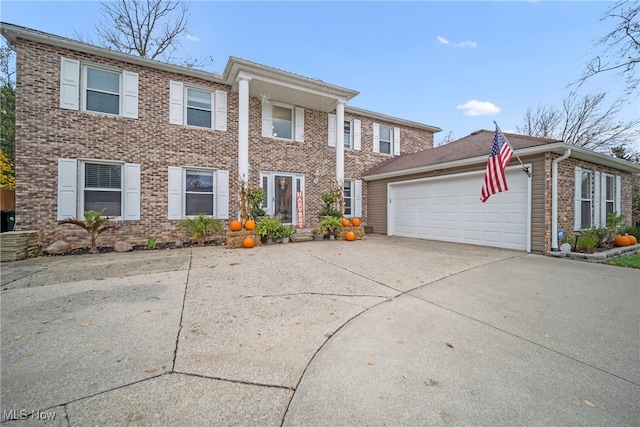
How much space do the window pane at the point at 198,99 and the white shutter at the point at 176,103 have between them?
303mm

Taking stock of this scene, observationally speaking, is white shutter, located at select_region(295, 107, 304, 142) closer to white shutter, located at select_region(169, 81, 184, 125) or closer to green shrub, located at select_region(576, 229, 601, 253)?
white shutter, located at select_region(169, 81, 184, 125)

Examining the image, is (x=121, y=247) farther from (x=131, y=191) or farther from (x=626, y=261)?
(x=626, y=261)

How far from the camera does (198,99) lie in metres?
8.52

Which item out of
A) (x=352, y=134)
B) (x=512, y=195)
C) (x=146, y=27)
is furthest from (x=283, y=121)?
(x=146, y=27)

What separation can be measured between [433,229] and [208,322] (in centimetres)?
815

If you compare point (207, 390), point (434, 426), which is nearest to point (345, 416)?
point (434, 426)

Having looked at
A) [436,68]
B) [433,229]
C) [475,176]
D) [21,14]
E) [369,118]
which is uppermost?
[436,68]

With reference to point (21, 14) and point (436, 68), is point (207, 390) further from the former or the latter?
point (436, 68)

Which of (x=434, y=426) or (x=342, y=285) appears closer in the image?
(x=434, y=426)

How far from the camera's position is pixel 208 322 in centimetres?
256

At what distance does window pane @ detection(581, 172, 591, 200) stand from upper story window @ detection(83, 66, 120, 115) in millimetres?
13994

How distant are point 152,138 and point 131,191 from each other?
175cm

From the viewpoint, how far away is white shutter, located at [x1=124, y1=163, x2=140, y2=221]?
742 cm

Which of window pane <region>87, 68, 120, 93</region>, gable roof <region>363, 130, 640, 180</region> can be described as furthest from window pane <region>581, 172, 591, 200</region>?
window pane <region>87, 68, 120, 93</region>
